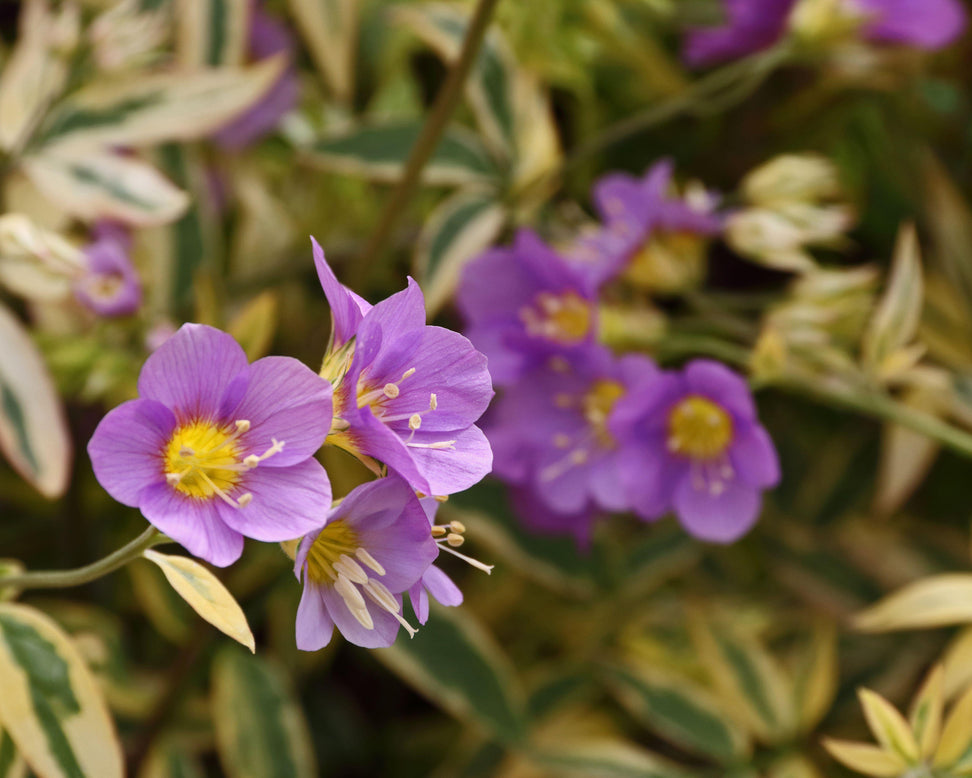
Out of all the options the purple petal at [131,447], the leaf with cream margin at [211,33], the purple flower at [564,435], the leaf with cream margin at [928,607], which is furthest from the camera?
the leaf with cream margin at [211,33]

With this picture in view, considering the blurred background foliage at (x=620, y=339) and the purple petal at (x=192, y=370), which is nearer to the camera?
the purple petal at (x=192, y=370)

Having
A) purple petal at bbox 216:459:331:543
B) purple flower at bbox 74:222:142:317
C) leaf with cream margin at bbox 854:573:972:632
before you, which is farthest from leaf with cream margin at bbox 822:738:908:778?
purple flower at bbox 74:222:142:317

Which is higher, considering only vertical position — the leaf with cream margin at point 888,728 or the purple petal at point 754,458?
the purple petal at point 754,458

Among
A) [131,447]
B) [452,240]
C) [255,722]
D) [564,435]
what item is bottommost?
[255,722]

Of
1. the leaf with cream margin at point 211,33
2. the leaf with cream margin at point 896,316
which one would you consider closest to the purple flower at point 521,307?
the leaf with cream margin at point 896,316

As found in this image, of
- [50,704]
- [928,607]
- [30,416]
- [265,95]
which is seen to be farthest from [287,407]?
[265,95]

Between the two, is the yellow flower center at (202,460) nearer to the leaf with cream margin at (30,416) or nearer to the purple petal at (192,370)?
the purple petal at (192,370)

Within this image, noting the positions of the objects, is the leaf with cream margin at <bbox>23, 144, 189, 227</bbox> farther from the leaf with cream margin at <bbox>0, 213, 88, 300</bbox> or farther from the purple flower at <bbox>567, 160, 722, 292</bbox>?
the purple flower at <bbox>567, 160, 722, 292</bbox>

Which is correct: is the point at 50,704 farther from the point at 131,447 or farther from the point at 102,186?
the point at 102,186
